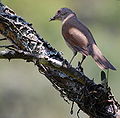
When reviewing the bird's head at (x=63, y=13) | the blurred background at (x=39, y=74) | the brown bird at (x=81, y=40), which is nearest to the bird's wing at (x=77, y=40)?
the brown bird at (x=81, y=40)

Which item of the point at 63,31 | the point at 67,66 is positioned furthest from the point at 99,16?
the point at 67,66

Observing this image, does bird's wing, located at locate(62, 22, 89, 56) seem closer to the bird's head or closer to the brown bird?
the brown bird

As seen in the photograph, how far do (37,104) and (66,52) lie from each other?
1138 millimetres

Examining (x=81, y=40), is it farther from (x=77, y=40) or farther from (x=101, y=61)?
(x=101, y=61)

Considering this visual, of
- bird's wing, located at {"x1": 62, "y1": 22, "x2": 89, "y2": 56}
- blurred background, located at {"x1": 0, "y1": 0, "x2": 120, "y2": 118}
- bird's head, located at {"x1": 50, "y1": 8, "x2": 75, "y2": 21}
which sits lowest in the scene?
bird's wing, located at {"x1": 62, "y1": 22, "x2": 89, "y2": 56}

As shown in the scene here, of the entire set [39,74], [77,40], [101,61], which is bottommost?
[101,61]

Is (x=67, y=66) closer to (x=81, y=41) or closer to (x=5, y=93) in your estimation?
(x=81, y=41)

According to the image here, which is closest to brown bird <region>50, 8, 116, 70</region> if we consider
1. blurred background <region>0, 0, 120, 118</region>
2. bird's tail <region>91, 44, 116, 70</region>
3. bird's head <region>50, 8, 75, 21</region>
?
bird's tail <region>91, 44, 116, 70</region>

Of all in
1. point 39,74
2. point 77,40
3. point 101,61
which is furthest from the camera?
point 39,74

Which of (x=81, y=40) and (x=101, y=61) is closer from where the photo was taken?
(x=101, y=61)

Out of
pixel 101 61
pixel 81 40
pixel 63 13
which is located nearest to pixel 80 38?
pixel 81 40

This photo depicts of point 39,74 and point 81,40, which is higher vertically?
point 39,74

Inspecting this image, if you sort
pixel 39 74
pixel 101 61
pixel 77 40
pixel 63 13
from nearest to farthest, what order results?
pixel 101 61 → pixel 77 40 → pixel 63 13 → pixel 39 74

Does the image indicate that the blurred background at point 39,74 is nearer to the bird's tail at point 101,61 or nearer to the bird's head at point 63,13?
the bird's head at point 63,13
